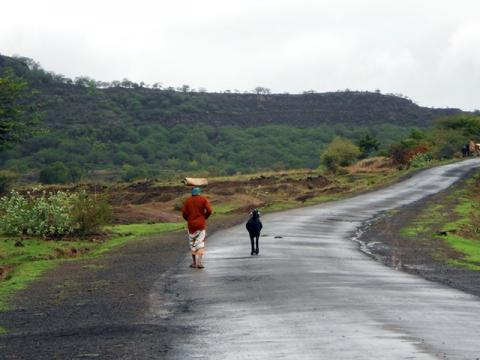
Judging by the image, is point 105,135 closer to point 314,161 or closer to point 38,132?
point 314,161

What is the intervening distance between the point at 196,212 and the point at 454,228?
54.7 ft

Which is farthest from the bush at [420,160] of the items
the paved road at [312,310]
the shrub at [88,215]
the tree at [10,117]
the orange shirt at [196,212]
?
the orange shirt at [196,212]

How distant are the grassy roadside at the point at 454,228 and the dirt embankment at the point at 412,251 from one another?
6 cm

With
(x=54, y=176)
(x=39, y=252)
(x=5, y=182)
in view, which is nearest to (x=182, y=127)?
(x=54, y=176)

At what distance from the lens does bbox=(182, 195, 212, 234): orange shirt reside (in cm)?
2128

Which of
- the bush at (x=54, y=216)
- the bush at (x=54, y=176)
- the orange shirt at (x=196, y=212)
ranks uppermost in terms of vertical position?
the bush at (x=54, y=176)

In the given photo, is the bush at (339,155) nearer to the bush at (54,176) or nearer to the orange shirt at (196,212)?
the bush at (54,176)

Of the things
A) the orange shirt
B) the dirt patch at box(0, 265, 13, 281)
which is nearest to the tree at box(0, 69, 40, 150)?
the dirt patch at box(0, 265, 13, 281)

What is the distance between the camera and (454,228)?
35.2m

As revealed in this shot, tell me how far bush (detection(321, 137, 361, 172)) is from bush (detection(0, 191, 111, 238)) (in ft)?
148

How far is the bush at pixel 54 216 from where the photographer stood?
3300cm

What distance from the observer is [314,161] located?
12544 centimetres

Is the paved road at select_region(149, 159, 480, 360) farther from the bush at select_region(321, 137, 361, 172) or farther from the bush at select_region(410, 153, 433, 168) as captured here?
the bush at select_region(321, 137, 361, 172)

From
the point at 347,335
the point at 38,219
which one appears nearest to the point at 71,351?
the point at 347,335
